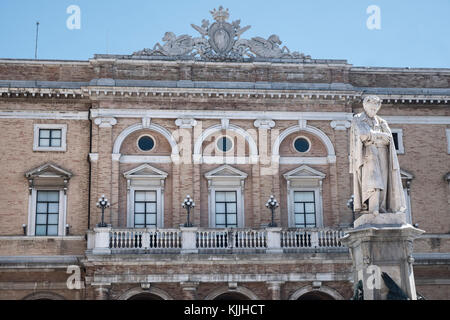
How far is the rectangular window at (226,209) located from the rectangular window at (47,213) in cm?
667

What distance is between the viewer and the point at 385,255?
1391 centimetres

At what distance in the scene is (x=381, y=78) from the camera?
3538 cm

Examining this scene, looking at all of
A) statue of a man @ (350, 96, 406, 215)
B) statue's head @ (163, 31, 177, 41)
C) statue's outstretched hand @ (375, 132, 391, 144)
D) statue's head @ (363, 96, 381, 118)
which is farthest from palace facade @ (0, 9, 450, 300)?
statue's outstretched hand @ (375, 132, 391, 144)

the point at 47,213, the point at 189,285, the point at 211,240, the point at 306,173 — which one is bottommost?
the point at 189,285

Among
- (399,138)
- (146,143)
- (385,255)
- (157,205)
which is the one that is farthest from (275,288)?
(385,255)

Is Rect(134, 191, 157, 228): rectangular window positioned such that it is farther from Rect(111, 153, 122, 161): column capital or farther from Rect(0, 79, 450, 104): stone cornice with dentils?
Rect(0, 79, 450, 104): stone cornice with dentils

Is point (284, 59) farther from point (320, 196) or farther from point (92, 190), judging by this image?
point (92, 190)

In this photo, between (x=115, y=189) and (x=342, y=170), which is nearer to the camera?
(x=115, y=189)

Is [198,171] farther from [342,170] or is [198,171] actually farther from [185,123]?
[342,170]

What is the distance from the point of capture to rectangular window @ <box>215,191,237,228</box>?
3259 centimetres

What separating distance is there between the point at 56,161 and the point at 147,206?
428 centimetres

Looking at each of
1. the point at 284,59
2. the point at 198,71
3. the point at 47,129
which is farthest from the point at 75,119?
the point at 284,59

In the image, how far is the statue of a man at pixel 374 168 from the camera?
1441 centimetres

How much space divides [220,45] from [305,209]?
26.5 ft
